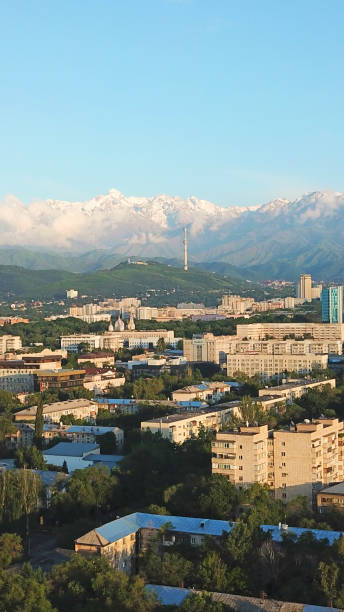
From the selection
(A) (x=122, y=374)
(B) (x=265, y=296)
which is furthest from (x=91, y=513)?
(B) (x=265, y=296)

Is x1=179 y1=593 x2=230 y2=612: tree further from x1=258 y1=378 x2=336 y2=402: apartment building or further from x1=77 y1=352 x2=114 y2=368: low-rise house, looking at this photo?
x1=77 y1=352 x2=114 y2=368: low-rise house

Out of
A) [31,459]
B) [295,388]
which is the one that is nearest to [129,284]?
[295,388]

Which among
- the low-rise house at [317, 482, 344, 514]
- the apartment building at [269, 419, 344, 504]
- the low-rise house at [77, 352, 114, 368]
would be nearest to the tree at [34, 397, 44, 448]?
the apartment building at [269, 419, 344, 504]

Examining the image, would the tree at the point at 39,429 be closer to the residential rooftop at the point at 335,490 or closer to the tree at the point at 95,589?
the residential rooftop at the point at 335,490

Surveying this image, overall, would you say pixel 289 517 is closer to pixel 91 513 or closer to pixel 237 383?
pixel 91 513

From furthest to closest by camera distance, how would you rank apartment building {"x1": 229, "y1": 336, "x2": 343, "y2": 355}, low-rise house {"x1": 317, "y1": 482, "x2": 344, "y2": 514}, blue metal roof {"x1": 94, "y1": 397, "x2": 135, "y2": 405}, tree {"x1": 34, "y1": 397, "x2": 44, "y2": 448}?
apartment building {"x1": 229, "y1": 336, "x2": 343, "y2": 355}, blue metal roof {"x1": 94, "y1": 397, "x2": 135, "y2": 405}, tree {"x1": 34, "y1": 397, "x2": 44, "y2": 448}, low-rise house {"x1": 317, "y1": 482, "x2": 344, "y2": 514}

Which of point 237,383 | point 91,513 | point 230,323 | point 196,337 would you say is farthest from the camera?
point 230,323
